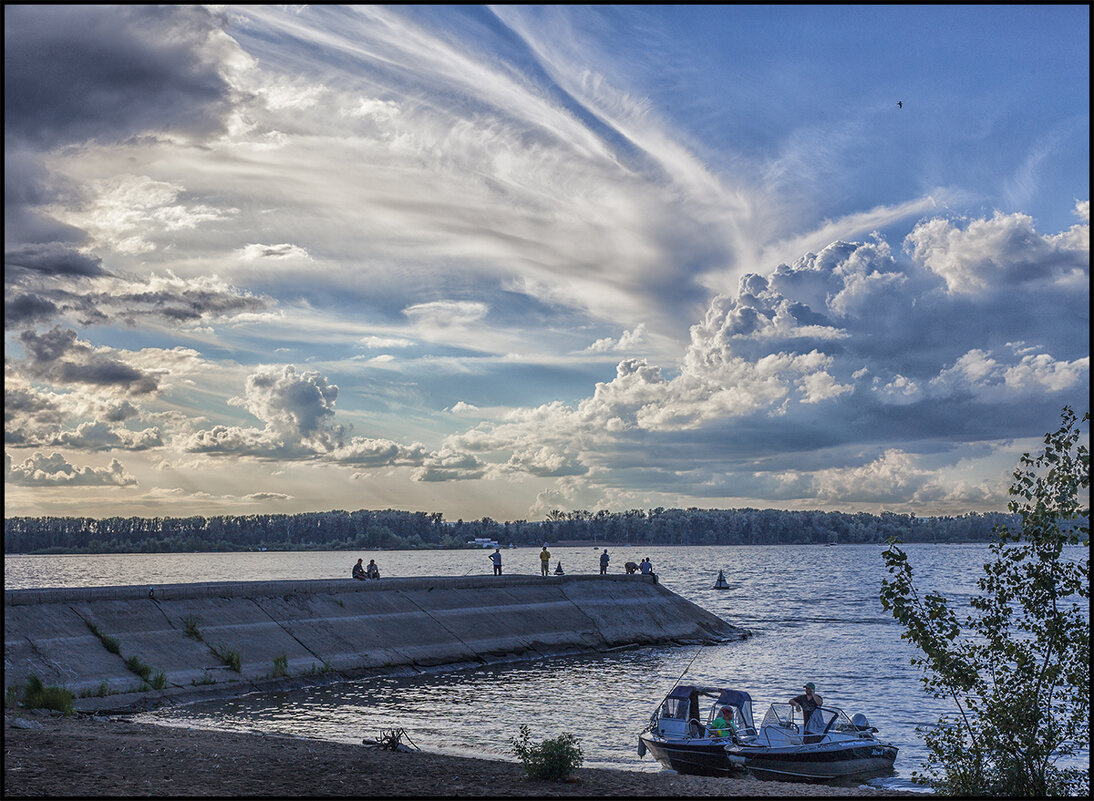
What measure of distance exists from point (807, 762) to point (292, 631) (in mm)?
23669

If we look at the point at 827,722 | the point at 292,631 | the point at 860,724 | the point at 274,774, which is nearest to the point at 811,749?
the point at 827,722

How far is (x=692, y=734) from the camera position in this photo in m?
26.2

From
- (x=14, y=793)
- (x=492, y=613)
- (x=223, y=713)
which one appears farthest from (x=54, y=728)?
(x=492, y=613)

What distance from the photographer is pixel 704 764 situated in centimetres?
2556

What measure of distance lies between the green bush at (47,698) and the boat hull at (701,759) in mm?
17520

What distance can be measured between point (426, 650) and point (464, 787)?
27.8 m

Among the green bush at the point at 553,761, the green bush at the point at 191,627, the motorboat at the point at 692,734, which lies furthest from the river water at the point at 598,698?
the green bush at the point at 553,761

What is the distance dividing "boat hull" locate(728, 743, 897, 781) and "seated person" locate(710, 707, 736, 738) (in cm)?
69

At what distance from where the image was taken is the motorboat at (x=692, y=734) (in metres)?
25.6

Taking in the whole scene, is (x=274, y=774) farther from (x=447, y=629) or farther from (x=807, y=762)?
(x=447, y=629)

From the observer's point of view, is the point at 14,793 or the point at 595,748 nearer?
the point at 14,793

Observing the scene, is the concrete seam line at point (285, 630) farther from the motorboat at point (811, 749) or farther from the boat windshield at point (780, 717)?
the motorboat at point (811, 749)

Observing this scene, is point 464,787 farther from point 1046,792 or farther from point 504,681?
point 504,681

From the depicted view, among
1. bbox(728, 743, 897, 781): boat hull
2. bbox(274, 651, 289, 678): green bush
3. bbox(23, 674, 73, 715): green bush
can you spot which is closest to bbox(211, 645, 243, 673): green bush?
bbox(274, 651, 289, 678): green bush
